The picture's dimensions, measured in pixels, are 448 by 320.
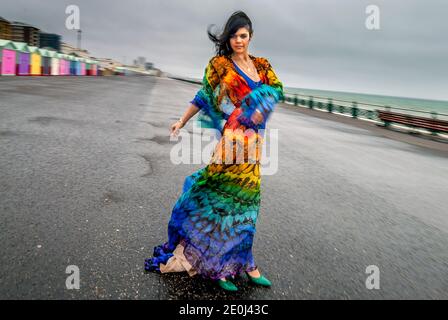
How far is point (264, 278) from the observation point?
2.55 metres

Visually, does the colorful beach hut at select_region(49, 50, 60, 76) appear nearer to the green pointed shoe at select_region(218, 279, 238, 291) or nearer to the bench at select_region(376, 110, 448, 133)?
the bench at select_region(376, 110, 448, 133)

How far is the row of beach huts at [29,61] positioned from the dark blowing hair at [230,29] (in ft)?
89.5

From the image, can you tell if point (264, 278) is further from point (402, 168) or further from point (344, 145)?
point (344, 145)

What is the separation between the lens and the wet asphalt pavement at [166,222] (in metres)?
2.45

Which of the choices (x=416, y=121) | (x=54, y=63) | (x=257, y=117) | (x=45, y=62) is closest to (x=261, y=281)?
(x=257, y=117)

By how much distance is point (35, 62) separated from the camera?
31734 millimetres

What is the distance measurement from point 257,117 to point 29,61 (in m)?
34.4

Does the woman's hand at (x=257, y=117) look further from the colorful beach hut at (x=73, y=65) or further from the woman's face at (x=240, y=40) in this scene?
the colorful beach hut at (x=73, y=65)

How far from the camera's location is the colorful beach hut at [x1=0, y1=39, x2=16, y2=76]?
79.8ft

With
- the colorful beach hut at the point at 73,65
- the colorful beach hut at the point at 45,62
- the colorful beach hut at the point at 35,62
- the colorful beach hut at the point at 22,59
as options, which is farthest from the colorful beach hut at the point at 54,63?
the colorful beach hut at the point at 22,59

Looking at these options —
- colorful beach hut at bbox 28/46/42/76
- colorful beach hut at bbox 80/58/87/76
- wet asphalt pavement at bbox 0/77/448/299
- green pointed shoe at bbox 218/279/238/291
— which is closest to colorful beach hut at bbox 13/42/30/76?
colorful beach hut at bbox 28/46/42/76

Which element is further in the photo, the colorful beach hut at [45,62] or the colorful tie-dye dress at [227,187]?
the colorful beach hut at [45,62]

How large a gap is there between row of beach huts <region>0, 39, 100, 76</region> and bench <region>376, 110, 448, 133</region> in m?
26.2
